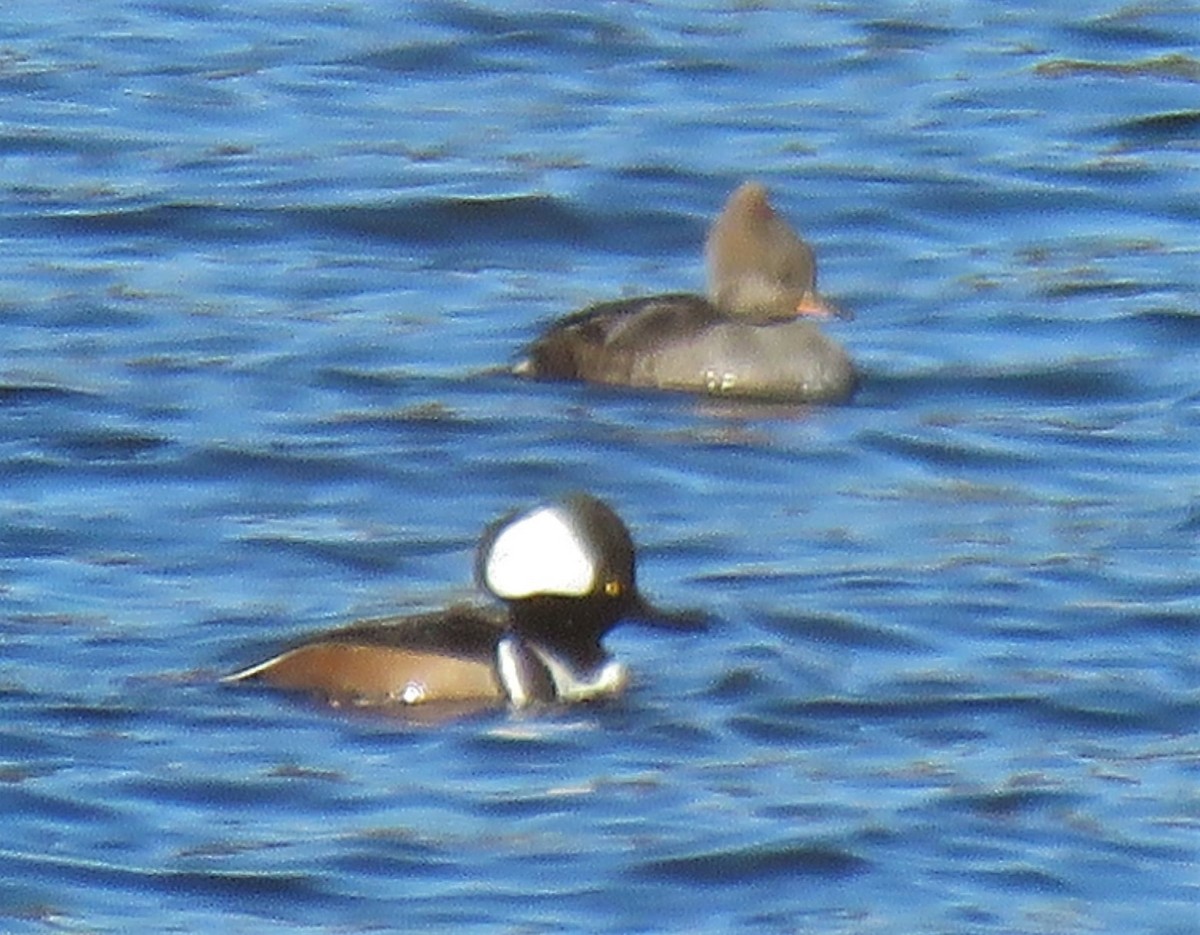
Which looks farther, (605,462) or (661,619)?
(605,462)

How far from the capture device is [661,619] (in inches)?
437

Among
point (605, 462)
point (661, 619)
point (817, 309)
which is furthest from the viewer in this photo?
point (817, 309)

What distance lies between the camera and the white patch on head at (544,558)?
1090cm

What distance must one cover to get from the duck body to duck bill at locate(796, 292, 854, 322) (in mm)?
91

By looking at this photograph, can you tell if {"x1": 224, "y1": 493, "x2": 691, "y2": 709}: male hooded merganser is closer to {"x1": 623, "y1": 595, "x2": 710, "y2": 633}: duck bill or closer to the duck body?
{"x1": 623, "y1": 595, "x2": 710, "y2": 633}: duck bill

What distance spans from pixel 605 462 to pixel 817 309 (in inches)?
66.2

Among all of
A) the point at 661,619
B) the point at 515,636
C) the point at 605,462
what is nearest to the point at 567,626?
the point at 515,636

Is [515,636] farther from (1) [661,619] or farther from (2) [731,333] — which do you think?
(2) [731,333]

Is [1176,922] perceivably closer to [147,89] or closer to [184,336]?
[184,336]

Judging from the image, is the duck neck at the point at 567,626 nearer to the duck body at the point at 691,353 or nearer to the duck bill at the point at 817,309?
the duck body at the point at 691,353

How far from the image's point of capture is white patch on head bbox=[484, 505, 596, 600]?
10.9 metres

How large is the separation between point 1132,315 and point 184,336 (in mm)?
3159

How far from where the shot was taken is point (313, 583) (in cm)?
1187

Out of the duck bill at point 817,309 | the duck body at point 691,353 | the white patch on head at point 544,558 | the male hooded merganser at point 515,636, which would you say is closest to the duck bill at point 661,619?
the male hooded merganser at point 515,636
